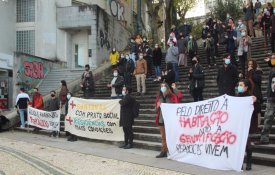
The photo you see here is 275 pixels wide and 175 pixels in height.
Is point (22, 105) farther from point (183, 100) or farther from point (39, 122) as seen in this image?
point (183, 100)

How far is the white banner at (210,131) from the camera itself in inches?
344

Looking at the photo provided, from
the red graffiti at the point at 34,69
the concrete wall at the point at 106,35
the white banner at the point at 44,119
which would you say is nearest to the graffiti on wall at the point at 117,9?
the concrete wall at the point at 106,35

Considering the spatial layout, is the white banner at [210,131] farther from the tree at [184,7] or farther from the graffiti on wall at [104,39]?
the tree at [184,7]

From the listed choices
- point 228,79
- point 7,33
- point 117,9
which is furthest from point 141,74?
point 117,9

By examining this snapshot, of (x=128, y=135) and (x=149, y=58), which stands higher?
(x=149, y=58)

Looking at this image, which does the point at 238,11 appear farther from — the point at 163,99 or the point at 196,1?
the point at 163,99

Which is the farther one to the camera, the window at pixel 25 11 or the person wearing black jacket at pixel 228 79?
the window at pixel 25 11

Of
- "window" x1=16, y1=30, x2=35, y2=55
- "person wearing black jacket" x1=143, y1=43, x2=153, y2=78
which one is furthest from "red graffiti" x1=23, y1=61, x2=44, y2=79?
"person wearing black jacket" x1=143, y1=43, x2=153, y2=78

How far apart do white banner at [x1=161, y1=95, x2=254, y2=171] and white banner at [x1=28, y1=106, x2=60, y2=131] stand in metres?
6.59

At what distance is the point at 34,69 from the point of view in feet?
86.4

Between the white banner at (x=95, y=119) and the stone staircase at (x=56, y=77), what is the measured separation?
10.2 m

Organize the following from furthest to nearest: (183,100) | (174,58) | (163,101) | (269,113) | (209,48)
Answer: (209,48) → (174,58) → (183,100) → (163,101) → (269,113)

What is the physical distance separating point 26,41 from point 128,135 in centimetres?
1847

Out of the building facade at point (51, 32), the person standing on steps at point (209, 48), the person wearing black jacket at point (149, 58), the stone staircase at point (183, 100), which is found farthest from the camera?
the building facade at point (51, 32)
